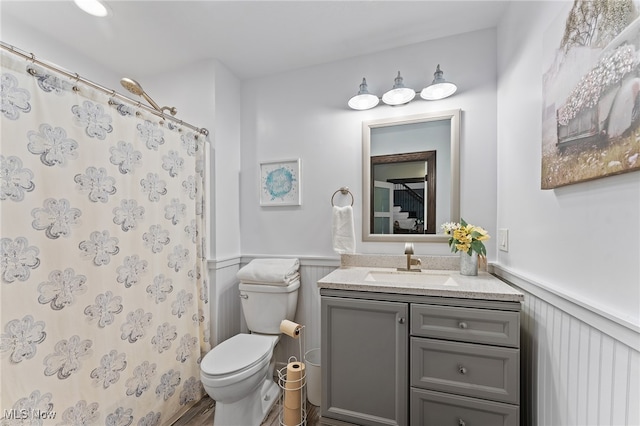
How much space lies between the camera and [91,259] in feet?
3.91

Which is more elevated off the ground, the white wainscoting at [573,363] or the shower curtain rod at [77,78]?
the shower curtain rod at [77,78]

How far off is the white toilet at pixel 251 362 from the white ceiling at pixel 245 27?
1.67 m

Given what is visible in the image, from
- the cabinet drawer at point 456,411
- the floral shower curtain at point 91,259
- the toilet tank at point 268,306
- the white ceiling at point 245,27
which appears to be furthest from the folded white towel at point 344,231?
the white ceiling at point 245,27

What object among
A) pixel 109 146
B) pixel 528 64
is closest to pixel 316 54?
pixel 528 64

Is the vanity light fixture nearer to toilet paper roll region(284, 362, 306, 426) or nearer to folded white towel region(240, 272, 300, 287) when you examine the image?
folded white towel region(240, 272, 300, 287)

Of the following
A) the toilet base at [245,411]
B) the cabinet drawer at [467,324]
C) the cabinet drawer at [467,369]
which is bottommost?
the toilet base at [245,411]

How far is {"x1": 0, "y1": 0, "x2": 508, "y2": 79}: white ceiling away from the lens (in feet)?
4.72

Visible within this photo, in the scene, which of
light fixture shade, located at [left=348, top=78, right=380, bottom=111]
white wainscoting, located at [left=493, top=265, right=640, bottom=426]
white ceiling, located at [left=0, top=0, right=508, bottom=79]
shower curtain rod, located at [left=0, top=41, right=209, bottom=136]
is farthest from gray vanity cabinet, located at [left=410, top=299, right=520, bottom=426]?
shower curtain rod, located at [left=0, top=41, right=209, bottom=136]

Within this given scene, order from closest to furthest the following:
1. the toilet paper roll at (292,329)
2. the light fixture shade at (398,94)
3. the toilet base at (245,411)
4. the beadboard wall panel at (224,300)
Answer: the toilet base at (245,411) → the toilet paper roll at (292,329) → the light fixture shade at (398,94) → the beadboard wall panel at (224,300)

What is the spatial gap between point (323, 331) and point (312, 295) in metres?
0.55

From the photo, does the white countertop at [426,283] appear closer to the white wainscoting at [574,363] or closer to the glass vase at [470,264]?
the glass vase at [470,264]

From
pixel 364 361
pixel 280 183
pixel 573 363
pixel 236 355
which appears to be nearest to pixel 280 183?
pixel 280 183

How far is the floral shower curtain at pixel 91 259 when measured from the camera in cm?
97

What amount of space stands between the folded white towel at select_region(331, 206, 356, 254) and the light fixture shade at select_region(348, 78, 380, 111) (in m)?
0.71
